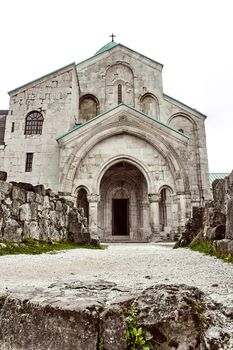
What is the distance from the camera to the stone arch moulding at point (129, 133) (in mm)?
14898

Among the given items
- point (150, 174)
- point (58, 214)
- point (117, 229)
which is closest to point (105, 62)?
point (150, 174)

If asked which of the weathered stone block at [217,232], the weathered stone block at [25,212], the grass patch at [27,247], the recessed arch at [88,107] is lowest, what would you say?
the grass patch at [27,247]

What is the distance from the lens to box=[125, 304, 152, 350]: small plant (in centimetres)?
135

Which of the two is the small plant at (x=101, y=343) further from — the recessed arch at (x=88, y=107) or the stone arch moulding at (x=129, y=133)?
the recessed arch at (x=88, y=107)

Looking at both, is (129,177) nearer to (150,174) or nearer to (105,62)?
(150,174)

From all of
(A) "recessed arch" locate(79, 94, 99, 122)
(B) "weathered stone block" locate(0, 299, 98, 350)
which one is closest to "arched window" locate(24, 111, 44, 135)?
(A) "recessed arch" locate(79, 94, 99, 122)

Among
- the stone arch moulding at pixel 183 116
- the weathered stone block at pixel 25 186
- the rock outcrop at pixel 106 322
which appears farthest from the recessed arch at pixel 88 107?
the rock outcrop at pixel 106 322

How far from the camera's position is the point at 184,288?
172 centimetres

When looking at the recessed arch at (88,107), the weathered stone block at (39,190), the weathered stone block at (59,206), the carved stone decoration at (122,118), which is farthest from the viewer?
the recessed arch at (88,107)

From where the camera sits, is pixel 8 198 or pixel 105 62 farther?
pixel 105 62

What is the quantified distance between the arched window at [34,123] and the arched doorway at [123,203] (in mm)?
5413

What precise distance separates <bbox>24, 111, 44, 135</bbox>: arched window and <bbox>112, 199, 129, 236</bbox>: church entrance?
7.08 meters

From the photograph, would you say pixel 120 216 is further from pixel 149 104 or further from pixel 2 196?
pixel 2 196

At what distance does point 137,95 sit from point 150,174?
802cm
